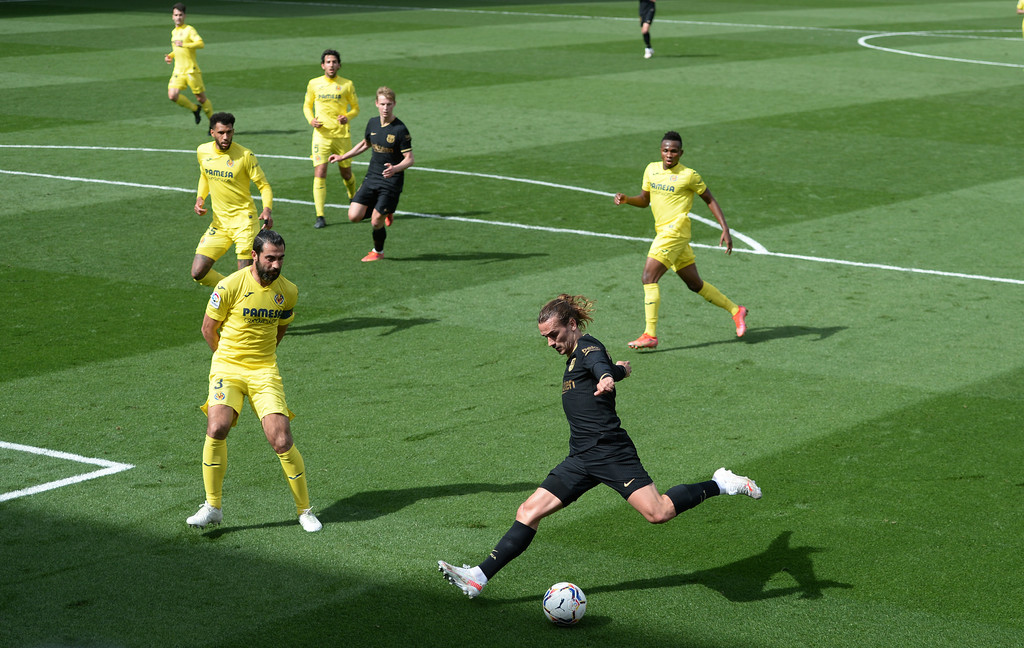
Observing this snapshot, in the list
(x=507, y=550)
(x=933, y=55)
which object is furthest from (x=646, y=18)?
(x=507, y=550)

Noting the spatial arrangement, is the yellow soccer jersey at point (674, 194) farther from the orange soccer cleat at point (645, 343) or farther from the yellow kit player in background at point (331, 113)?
the yellow kit player in background at point (331, 113)

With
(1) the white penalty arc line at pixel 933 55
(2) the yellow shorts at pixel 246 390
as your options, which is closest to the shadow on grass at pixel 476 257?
(2) the yellow shorts at pixel 246 390

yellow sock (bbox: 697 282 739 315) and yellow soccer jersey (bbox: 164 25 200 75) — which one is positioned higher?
yellow soccer jersey (bbox: 164 25 200 75)

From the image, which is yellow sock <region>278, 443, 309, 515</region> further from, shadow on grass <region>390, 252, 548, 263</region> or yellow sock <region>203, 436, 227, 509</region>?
shadow on grass <region>390, 252, 548, 263</region>

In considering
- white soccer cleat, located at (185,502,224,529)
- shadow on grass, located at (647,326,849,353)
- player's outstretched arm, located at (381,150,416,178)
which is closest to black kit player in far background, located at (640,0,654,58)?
player's outstretched arm, located at (381,150,416,178)

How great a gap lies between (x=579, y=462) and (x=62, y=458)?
192 inches

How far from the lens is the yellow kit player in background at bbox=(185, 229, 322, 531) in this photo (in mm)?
9547

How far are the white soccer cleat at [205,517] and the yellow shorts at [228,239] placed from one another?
5.53 metres

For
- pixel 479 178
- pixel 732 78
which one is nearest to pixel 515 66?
pixel 732 78

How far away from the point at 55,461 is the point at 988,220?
14926 millimetres

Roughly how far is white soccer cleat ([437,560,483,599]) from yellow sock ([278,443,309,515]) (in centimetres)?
157

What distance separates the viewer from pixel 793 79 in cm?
3603

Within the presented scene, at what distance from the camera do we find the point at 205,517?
31.6 ft

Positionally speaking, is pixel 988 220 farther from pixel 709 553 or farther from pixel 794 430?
pixel 709 553
